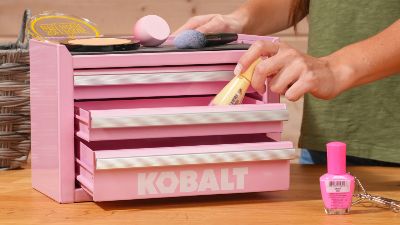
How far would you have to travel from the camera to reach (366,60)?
4.36 feet

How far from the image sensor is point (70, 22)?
147 centimetres

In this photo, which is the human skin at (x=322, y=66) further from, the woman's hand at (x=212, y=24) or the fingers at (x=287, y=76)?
the woman's hand at (x=212, y=24)

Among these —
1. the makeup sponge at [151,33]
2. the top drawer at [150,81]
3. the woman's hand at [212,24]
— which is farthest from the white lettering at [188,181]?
the woman's hand at [212,24]

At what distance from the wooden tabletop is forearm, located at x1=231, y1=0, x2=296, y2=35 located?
0.49 metres

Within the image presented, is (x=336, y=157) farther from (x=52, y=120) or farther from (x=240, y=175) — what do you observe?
(x=52, y=120)

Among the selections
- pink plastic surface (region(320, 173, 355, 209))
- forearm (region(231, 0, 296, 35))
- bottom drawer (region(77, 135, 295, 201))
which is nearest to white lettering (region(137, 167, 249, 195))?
bottom drawer (region(77, 135, 295, 201))

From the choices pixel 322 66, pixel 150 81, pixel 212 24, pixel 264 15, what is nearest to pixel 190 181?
pixel 150 81

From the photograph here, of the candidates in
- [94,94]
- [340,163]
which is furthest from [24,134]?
[340,163]

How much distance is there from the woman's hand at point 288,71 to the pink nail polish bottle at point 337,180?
0.39ft

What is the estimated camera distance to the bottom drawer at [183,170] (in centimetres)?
121

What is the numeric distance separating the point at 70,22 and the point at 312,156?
0.60 metres

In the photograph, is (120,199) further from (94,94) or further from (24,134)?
(24,134)

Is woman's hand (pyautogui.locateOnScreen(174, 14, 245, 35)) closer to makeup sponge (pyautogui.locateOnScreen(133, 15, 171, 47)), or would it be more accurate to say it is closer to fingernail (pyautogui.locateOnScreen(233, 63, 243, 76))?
makeup sponge (pyautogui.locateOnScreen(133, 15, 171, 47))

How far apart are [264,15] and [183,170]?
0.67m
